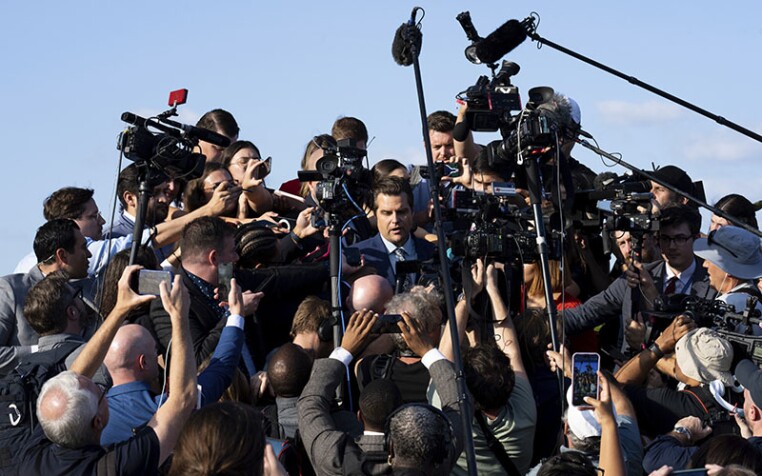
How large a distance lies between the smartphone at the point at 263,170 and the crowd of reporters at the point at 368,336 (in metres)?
0.02

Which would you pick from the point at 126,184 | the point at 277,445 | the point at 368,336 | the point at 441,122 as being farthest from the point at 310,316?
the point at 441,122

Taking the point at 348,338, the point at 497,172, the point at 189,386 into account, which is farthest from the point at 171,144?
the point at 497,172

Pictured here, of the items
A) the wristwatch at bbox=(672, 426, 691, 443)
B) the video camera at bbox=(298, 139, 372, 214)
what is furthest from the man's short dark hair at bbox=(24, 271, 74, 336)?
the wristwatch at bbox=(672, 426, 691, 443)

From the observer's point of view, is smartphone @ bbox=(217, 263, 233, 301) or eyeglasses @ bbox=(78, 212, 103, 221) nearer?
smartphone @ bbox=(217, 263, 233, 301)

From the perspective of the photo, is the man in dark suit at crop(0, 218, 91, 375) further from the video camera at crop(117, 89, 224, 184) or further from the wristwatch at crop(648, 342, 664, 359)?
the wristwatch at crop(648, 342, 664, 359)

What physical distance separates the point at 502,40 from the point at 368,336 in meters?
1.99

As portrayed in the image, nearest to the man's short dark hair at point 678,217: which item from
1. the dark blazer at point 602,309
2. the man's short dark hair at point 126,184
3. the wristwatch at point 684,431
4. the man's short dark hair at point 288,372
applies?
the dark blazer at point 602,309

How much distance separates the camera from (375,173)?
9.70 m

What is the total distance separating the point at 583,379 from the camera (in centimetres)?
586

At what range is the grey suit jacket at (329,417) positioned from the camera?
19.8 ft

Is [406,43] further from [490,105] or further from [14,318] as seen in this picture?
[14,318]

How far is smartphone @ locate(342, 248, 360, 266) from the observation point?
8484 millimetres

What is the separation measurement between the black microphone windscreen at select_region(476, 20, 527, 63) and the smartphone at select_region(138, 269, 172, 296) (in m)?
2.59

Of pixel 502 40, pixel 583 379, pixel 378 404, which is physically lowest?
pixel 378 404
